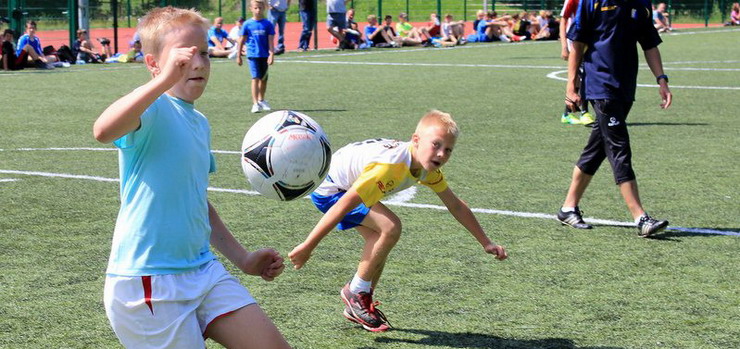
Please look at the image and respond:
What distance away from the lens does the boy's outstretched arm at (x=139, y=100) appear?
336cm

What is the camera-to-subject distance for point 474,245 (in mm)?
7695

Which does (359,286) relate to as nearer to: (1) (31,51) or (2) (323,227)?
(2) (323,227)

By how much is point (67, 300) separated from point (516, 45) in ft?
102

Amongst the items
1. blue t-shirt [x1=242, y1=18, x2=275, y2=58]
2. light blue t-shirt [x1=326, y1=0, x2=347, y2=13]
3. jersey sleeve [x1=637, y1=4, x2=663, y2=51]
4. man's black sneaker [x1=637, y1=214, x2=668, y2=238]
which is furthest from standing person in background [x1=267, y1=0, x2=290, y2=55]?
man's black sneaker [x1=637, y1=214, x2=668, y2=238]

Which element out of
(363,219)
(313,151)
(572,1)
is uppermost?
(572,1)

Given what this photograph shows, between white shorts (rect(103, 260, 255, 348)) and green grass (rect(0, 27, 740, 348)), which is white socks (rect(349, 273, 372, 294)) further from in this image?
white shorts (rect(103, 260, 255, 348))

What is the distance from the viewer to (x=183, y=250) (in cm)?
376

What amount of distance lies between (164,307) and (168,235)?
0.24m

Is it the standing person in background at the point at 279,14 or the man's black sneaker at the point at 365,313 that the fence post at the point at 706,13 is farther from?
the man's black sneaker at the point at 365,313

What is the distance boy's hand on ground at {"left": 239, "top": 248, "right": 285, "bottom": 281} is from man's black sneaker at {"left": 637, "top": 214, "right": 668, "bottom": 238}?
442 cm

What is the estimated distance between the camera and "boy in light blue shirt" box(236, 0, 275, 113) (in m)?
16.9

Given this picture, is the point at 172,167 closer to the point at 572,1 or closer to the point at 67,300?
the point at 67,300

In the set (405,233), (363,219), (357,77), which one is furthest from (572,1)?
(357,77)

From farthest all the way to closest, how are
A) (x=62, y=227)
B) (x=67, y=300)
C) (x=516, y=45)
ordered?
(x=516, y=45) → (x=62, y=227) → (x=67, y=300)
